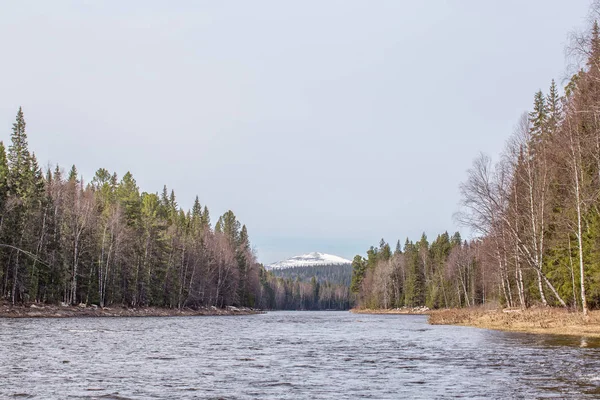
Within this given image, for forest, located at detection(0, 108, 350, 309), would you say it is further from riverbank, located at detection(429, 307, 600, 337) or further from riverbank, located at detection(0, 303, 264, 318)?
riverbank, located at detection(429, 307, 600, 337)

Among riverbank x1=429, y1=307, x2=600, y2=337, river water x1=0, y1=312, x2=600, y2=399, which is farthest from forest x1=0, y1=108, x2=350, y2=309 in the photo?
riverbank x1=429, y1=307, x2=600, y2=337

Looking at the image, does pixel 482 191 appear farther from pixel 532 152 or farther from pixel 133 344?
pixel 133 344

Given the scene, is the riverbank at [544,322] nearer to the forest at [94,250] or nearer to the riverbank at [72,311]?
the forest at [94,250]

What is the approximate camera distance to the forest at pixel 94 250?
5938 cm

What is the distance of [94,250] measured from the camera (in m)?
73.5

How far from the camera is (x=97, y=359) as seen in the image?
1845 centimetres

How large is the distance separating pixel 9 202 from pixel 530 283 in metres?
52.5

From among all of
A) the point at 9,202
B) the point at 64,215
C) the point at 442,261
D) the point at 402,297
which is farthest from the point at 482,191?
the point at 402,297

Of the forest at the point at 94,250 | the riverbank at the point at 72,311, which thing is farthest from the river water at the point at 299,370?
the riverbank at the point at 72,311

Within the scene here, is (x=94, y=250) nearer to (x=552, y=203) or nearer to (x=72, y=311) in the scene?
(x=72, y=311)

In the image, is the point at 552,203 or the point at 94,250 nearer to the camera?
the point at 552,203

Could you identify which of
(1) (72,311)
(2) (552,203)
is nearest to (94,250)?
(1) (72,311)

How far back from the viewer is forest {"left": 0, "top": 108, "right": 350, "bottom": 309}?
59.4 metres

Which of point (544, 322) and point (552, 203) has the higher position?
point (552, 203)
